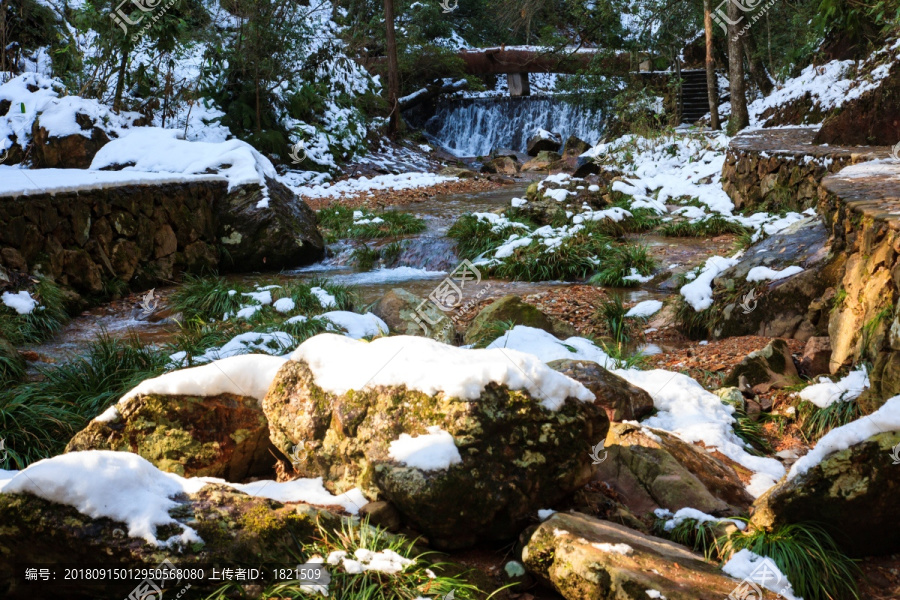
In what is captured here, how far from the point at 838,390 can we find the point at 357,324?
357 centimetres

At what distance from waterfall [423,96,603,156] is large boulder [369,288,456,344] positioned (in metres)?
15.0

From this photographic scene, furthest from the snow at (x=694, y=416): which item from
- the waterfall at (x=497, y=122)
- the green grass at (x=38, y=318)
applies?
the waterfall at (x=497, y=122)

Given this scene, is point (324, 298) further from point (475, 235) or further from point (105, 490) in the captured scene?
point (105, 490)

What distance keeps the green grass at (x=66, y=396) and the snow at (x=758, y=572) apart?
3384 millimetres

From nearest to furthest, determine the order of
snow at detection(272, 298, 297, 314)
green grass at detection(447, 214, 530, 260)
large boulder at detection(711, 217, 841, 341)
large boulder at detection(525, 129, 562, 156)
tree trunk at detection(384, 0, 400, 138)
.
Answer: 1. large boulder at detection(711, 217, 841, 341)
2. snow at detection(272, 298, 297, 314)
3. green grass at detection(447, 214, 530, 260)
4. tree trunk at detection(384, 0, 400, 138)
5. large boulder at detection(525, 129, 562, 156)

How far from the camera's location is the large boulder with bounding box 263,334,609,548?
97.4 inches

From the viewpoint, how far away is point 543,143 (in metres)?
19.1

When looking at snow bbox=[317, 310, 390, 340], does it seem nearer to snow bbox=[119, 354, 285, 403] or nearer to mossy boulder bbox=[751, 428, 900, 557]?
snow bbox=[119, 354, 285, 403]

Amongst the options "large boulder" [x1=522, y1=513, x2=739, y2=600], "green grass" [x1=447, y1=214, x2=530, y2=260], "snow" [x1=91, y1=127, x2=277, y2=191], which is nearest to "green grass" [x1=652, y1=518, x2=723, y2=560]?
"large boulder" [x1=522, y1=513, x2=739, y2=600]

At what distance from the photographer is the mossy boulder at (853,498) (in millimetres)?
2512

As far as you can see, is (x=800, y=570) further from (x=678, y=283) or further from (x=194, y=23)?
(x=194, y=23)

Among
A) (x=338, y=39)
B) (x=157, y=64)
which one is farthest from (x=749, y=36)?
(x=157, y=64)

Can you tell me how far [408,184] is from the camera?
14.9 metres

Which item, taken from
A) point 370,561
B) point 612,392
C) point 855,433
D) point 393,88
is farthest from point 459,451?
point 393,88
